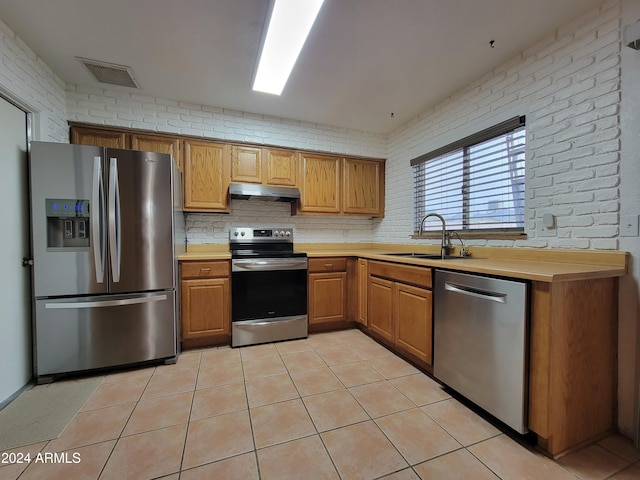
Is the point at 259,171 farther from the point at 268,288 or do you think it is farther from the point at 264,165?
the point at 268,288

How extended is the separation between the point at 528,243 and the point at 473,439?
55.1 inches

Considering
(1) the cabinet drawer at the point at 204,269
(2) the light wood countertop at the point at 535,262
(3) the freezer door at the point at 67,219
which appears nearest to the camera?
(2) the light wood countertop at the point at 535,262

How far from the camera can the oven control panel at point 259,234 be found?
3.29 metres

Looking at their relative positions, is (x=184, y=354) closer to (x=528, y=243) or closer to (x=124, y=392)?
(x=124, y=392)

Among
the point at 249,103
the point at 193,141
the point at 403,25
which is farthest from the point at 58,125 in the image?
the point at 403,25

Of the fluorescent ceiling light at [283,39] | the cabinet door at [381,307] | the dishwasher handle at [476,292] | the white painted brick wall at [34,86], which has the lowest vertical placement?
the cabinet door at [381,307]

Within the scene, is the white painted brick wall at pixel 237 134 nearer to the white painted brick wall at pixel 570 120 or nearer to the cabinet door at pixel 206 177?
the cabinet door at pixel 206 177

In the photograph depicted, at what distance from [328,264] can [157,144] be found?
222cm

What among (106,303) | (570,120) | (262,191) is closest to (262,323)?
(106,303)

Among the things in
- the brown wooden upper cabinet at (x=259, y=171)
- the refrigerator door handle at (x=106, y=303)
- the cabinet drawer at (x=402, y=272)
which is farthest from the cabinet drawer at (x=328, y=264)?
the refrigerator door handle at (x=106, y=303)

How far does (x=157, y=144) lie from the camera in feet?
9.39

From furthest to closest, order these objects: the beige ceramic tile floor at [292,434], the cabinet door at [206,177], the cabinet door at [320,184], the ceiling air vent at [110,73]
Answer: the cabinet door at [320,184], the cabinet door at [206,177], the ceiling air vent at [110,73], the beige ceramic tile floor at [292,434]

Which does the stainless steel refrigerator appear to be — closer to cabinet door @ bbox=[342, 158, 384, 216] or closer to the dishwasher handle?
cabinet door @ bbox=[342, 158, 384, 216]

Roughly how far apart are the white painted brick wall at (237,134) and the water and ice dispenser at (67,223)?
43.0 inches
